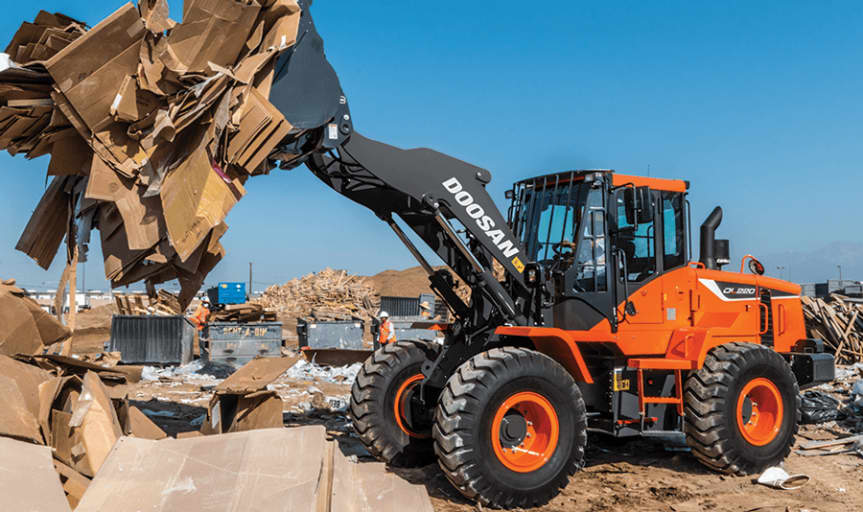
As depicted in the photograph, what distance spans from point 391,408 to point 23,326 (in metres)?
3.46

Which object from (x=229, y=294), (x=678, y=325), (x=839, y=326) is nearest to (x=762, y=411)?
(x=678, y=325)

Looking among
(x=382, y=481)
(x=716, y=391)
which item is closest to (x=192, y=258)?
(x=382, y=481)

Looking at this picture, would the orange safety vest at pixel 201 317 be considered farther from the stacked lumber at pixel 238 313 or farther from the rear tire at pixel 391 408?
the rear tire at pixel 391 408

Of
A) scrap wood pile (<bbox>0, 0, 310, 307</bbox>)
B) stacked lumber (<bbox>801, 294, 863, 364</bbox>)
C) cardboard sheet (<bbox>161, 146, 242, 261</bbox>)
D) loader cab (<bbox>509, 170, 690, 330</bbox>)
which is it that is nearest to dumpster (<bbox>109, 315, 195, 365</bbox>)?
loader cab (<bbox>509, 170, 690, 330</bbox>)

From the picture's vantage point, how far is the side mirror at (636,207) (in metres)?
6.77

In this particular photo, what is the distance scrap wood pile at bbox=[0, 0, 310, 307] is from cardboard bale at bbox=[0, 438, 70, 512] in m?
1.32

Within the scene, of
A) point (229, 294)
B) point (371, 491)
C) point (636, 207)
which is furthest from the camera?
point (229, 294)

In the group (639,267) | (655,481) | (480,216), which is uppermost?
(480,216)

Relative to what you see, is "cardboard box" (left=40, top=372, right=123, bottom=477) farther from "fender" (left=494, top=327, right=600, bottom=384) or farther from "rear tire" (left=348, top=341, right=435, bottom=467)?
"fender" (left=494, top=327, right=600, bottom=384)

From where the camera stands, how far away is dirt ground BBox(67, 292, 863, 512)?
621 cm

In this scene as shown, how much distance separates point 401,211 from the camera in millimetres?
6961

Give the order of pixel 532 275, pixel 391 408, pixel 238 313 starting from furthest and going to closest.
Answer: pixel 238 313
pixel 391 408
pixel 532 275

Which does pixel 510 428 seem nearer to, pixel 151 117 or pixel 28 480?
pixel 28 480

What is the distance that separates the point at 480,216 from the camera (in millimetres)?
7004
